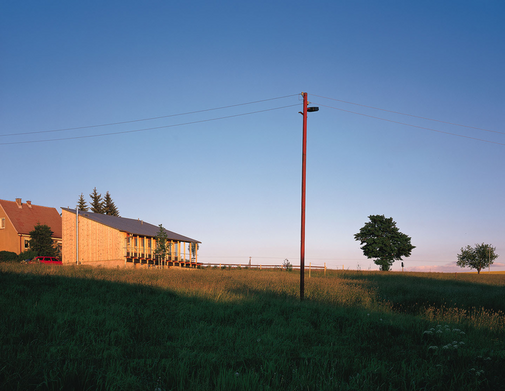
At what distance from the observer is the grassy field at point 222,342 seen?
6.46m

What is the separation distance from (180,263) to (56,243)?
2034cm

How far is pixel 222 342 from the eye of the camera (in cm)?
938

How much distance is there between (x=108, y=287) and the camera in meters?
17.0

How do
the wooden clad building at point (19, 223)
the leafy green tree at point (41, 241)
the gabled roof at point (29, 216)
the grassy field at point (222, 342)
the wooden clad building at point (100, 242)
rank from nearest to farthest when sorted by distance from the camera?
the grassy field at point (222, 342)
the wooden clad building at point (100, 242)
the leafy green tree at point (41, 241)
the wooden clad building at point (19, 223)
the gabled roof at point (29, 216)

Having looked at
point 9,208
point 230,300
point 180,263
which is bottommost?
point 180,263

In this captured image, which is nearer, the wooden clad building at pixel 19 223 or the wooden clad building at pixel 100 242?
the wooden clad building at pixel 100 242

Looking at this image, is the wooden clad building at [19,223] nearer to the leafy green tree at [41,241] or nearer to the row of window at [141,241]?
the leafy green tree at [41,241]

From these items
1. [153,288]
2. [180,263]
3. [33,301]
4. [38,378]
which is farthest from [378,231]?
[38,378]

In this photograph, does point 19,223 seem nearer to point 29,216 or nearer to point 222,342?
point 29,216

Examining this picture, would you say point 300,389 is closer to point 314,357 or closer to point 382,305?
point 314,357

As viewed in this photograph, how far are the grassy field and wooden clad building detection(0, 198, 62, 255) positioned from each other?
40.7 m

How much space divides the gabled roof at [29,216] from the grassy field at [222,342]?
1652 inches

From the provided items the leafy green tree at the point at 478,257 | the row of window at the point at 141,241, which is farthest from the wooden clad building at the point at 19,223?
the leafy green tree at the point at 478,257

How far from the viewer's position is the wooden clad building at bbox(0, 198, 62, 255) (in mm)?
52156
